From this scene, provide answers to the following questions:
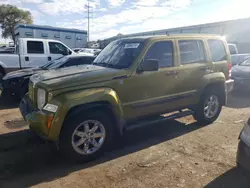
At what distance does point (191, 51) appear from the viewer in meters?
5.08

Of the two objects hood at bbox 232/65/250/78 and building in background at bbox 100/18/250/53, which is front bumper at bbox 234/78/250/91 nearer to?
hood at bbox 232/65/250/78

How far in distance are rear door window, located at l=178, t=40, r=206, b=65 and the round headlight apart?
2.83 metres

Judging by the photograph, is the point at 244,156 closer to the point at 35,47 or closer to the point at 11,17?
the point at 35,47

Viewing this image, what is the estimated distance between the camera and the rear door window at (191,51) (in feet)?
16.0

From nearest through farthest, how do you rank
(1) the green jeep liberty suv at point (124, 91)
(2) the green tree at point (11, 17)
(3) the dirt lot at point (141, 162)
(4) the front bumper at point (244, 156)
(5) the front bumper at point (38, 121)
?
1. (4) the front bumper at point (244, 156)
2. (3) the dirt lot at point (141, 162)
3. (5) the front bumper at point (38, 121)
4. (1) the green jeep liberty suv at point (124, 91)
5. (2) the green tree at point (11, 17)

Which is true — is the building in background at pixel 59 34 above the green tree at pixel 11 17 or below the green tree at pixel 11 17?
below

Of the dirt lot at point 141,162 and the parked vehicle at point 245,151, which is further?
the dirt lot at point 141,162

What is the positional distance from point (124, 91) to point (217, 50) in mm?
2934

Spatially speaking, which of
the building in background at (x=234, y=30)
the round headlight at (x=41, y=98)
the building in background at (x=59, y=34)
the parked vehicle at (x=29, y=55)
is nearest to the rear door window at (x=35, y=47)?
the parked vehicle at (x=29, y=55)

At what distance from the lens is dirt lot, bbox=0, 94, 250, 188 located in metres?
3.18

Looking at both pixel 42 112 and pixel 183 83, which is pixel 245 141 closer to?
pixel 183 83

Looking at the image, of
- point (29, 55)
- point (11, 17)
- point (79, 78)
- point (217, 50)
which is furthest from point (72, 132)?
point (11, 17)

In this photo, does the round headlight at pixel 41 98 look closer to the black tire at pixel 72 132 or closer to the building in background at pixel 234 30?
the black tire at pixel 72 132

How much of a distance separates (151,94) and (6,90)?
4850mm
